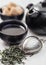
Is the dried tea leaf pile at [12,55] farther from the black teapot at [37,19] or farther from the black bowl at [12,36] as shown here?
the black teapot at [37,19]

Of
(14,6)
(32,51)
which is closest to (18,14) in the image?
(14,6)

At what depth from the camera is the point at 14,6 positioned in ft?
4.22

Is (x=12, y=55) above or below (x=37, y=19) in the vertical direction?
below

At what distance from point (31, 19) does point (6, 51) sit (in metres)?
0.23

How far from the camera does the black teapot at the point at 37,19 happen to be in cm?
117

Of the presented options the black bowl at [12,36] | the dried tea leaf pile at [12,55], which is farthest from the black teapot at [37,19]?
the dried tea leaf pile at [12,55]

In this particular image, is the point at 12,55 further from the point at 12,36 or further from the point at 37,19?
the point at 37,19

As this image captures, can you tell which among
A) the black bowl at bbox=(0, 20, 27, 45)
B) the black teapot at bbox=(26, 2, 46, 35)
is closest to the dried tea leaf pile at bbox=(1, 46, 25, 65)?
the black bowl at bbox=(0, 20, 27, 45)

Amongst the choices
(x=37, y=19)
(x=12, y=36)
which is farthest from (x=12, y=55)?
(x=37, y=19)

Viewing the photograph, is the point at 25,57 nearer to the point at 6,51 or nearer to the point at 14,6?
the point at 6,51

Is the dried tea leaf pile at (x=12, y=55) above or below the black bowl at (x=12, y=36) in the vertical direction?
below

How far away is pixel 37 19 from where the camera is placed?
1.17 meters

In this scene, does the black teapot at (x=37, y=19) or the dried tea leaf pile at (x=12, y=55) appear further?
the black teapot at (x=37, y=19)

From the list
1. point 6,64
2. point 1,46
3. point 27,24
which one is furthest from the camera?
point 27,24
